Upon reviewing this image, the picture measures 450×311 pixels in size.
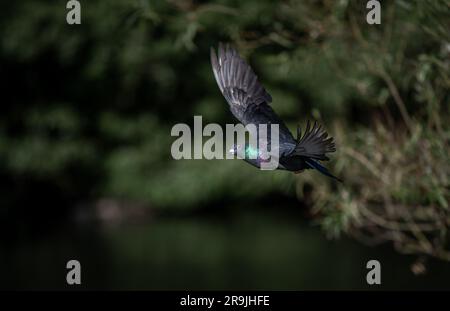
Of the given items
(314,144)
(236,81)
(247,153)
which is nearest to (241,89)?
(236,81)

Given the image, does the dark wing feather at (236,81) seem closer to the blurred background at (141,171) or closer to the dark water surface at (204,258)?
the blurred background at (141,171)

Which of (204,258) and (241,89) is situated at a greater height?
(204,258)

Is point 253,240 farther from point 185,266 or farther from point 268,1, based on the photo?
point 268,1

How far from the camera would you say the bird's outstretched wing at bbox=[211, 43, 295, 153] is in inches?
119

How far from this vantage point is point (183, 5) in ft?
14.1

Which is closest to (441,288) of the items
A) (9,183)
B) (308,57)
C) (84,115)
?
(308,57)

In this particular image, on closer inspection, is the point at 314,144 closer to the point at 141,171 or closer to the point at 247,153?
the point at 247,153

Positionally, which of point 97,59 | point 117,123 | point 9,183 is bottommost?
point 9,183

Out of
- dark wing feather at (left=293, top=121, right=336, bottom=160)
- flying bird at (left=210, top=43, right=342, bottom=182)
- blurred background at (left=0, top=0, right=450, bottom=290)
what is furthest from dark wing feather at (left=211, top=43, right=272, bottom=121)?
blurred background at (left=0, top=0, right=450, bottom=290)

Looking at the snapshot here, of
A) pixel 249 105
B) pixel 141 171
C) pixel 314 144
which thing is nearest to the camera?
pixel 314 144

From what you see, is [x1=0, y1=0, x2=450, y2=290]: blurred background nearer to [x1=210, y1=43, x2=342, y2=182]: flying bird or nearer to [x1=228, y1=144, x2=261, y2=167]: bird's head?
[x1=210, y1=43, x2=342, y2=182]: flying bird

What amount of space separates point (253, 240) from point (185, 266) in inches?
72.0

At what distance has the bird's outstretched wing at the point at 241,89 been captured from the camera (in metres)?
3.02

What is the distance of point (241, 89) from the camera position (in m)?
3.15
